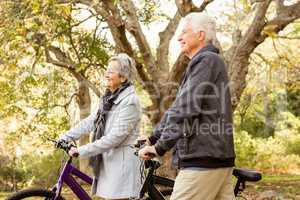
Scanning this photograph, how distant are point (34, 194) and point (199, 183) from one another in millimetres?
1632

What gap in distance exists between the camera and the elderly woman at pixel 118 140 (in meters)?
4.11

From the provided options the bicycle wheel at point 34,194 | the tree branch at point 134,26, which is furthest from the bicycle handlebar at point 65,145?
the tree branch at point 134,26

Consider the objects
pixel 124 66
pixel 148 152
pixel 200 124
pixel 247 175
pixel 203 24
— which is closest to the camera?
pixel 200 124

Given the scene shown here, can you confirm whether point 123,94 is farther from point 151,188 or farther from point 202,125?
point 202,125

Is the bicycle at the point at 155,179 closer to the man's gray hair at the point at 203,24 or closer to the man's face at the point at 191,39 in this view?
the man's face at the point at 191,39

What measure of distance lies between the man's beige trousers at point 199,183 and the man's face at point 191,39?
2.43ft

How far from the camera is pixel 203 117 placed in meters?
3.15

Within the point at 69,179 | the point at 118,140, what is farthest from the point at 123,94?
the point at 69,179

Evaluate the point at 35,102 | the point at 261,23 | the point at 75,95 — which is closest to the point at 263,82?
the point at 75,95

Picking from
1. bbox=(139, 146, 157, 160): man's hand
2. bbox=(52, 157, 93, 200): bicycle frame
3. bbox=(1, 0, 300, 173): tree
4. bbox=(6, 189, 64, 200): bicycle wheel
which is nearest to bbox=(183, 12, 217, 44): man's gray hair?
bbox=(139, 146, 157, 160): man's hand

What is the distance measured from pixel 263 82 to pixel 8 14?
10.5m

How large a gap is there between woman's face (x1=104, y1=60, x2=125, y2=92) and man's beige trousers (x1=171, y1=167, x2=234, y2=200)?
1.24m

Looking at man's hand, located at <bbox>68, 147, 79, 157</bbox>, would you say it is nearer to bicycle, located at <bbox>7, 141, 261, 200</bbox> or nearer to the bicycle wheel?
bicycle, located at <bbox>7, 141, 261, 200</bbox>

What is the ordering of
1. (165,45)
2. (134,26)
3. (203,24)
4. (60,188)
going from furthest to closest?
1. (165,45)
2. (134,26)
3. (60,188)
4. (203,24)
